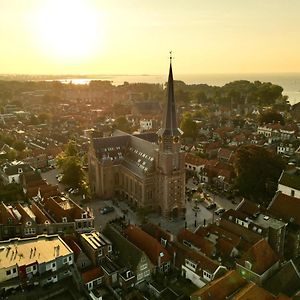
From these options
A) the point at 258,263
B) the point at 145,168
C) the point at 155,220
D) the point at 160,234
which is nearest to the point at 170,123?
the point at 145,168

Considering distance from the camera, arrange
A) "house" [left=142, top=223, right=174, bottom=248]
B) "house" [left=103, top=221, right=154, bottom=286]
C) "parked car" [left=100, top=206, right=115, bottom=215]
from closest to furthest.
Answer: "house" [left=103, top=221, right=154, bottom=286], "house" [left=142, top=223, right=174, bottom=248], "parked car" [left=100, top=206, right=115, bottom=215]

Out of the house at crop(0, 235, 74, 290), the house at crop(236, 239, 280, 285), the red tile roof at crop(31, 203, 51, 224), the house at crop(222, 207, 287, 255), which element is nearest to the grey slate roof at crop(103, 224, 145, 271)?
the house at crop(0, 235, 74, 290)

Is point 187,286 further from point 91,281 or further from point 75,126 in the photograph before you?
point 75,126

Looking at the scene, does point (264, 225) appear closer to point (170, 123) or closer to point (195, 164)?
point (170, 123)

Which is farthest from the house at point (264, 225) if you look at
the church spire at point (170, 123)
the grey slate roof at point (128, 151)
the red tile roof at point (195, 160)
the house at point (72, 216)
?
the red tile roof at point (195, 160)

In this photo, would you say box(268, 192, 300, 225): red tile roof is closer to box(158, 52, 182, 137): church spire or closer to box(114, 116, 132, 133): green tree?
box(158, 52, 182, 137): church spire
